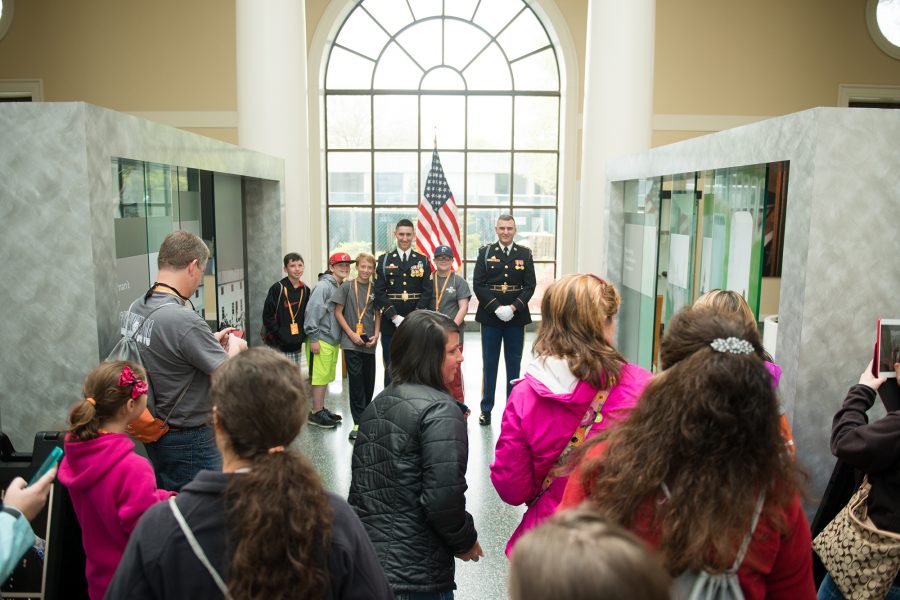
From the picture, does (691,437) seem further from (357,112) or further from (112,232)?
(357,112)

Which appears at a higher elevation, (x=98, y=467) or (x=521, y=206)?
(x=521, y=206)

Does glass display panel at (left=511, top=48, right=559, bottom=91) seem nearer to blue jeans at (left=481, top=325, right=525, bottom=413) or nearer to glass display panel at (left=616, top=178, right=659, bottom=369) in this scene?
glass display panel at (left=616, top=178, right=659, bottom=369)

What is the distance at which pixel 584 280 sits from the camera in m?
2.52

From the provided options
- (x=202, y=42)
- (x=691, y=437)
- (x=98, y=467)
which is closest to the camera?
(x=691, y=437)

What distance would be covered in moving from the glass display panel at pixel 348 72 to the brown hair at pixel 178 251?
9929 mm

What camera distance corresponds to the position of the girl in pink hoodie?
2.38 meters

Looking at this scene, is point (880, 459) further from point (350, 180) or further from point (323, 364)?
point (350, 180)

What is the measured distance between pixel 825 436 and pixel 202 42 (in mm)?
11424

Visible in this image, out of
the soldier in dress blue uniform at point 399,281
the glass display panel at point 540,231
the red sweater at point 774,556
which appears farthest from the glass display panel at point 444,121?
the red sweater at point 774,556

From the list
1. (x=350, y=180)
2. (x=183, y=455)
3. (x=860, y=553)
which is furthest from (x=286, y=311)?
(x=350, y=180)

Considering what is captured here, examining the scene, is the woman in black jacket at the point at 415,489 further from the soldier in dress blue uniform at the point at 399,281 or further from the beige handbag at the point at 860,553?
the soldier in dress blue uniform at the point at 399,281

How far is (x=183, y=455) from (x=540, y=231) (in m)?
10.2

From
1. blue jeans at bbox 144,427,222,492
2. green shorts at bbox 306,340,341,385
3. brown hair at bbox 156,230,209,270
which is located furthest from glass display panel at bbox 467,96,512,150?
blue jeans at bbox 144,427,222,492

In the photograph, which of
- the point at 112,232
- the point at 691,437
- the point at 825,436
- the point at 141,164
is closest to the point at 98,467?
the point at 112,232
